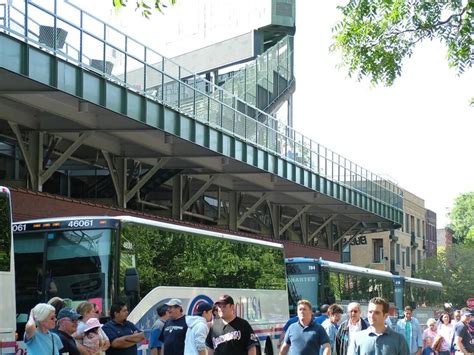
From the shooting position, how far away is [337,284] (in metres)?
32.2

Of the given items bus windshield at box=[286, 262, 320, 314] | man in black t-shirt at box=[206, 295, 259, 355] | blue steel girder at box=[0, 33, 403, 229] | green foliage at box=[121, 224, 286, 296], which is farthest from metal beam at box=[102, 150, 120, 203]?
man in black t-shirt at box=[206, 295, 259, 355]

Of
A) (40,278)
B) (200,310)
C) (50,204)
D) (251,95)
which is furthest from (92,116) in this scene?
(251,95)

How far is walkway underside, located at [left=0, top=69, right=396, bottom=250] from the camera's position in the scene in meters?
26.9

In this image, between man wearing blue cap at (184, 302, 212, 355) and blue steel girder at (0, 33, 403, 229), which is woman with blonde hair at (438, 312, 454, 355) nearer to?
blue steel girder at (0, 33, 403, 229)

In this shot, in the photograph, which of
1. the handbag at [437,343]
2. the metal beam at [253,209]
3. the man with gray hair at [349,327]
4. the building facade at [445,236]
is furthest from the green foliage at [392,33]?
the building facade at [445,236]

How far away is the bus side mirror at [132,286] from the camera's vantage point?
16500 mm

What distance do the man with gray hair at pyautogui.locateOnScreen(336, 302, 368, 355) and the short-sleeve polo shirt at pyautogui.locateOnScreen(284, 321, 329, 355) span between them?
1496 mm

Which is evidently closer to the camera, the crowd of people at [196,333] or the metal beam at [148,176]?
the crowd of people at [196,333]

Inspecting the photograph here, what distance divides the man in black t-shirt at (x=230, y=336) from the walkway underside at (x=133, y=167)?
11.7 metres

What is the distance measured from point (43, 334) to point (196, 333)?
8.90 feet

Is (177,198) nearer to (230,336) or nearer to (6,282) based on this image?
(6,282)

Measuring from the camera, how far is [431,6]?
15.5 metres

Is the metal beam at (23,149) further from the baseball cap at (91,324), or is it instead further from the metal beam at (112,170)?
the baseball cap at (91,324)

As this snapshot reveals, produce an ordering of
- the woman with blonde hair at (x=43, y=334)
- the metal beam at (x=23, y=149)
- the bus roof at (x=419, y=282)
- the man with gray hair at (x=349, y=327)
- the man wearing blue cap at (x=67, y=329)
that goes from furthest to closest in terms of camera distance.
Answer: the bus roof at (x=419, y=282), the metal beam at (x=23, y=149), the man with gray hair at (x=349, y=327), the man wearing blue cap at (x=67, y=329), the woman with blonde hair at (x=43, y=334)
